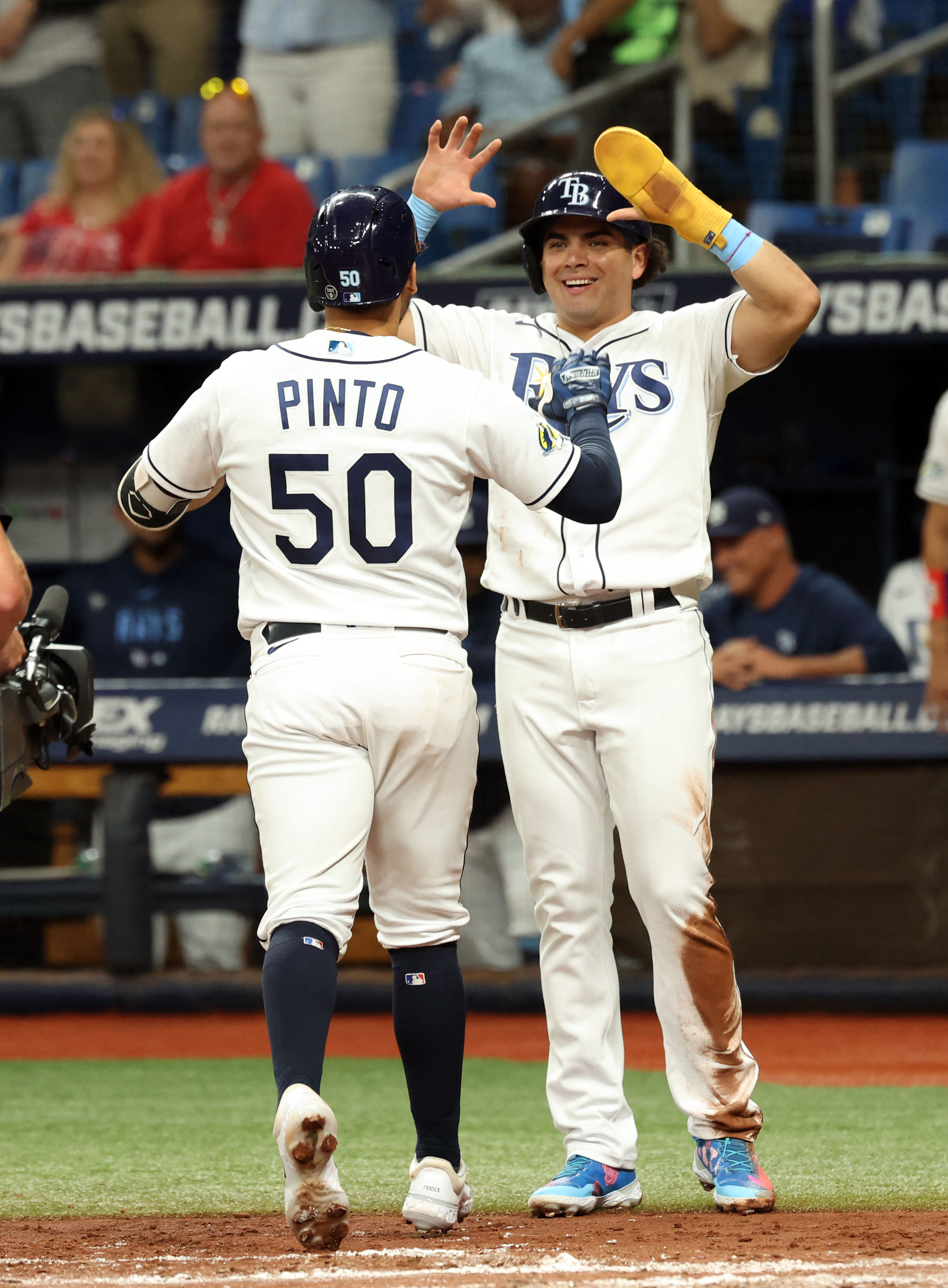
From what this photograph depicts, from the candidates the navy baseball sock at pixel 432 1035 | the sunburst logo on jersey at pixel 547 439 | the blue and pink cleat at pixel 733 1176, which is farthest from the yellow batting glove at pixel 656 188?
the blue and pink cleat at pixel 733 1176

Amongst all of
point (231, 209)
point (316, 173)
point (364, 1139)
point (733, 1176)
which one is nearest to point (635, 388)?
point (733, 1176)

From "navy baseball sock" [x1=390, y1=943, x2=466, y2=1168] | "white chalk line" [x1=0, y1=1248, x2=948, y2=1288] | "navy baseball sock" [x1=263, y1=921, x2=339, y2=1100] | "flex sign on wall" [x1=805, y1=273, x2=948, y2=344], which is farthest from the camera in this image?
"flex sign on wall" [x1=805, y1=273, x2=948, y2=344]

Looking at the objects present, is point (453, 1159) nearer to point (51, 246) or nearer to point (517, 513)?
point (517, 513)

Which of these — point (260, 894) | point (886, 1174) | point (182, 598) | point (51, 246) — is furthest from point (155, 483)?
point (51, 246)

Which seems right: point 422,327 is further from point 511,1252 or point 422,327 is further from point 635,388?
point 511,1252

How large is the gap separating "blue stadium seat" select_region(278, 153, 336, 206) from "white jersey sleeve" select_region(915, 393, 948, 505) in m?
3.21

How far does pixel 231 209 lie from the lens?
→ 7.06m

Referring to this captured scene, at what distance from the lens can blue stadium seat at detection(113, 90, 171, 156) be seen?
26.5 ft

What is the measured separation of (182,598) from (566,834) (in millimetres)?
3927

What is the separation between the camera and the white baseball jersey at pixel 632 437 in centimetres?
313

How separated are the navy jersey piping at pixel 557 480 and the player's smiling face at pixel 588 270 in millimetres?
578

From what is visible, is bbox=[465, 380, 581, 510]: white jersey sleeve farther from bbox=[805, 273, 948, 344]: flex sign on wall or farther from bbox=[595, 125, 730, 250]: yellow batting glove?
bbox=[805, 273, 948, 344]: flex sign on wall

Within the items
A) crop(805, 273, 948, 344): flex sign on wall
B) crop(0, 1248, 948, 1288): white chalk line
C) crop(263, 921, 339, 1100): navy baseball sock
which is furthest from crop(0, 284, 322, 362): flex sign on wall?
crop(0, 1248, 948, 1288): white chalk line

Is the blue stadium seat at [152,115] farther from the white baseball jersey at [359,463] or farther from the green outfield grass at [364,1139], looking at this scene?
the white baseball jersey at [359,463]
